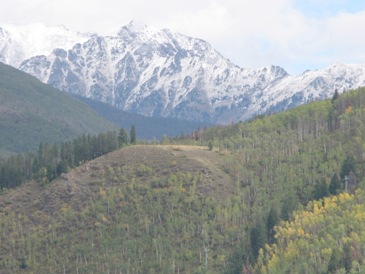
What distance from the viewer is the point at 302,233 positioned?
19775 centimetres

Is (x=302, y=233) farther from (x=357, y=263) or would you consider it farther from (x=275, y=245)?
(x=357, y=263)

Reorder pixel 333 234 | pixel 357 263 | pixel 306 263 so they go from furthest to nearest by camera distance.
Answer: pixel 333 234, pixel 306 263, pixel 357 263

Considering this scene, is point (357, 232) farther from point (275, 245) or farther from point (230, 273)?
point (230, 273)

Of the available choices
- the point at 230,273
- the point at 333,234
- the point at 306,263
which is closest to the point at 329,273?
the point at 306,263

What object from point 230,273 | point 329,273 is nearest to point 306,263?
point 329,273

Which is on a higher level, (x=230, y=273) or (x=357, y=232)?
(x=357, y=232)

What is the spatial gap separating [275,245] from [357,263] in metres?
33.0

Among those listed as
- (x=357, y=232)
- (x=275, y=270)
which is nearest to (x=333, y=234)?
(x=357, y=232)

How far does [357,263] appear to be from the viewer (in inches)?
6634

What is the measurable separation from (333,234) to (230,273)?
2864 cm

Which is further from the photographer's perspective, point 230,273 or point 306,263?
point 230,273

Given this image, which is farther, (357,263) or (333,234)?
(333,234)

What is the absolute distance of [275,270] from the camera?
605ft

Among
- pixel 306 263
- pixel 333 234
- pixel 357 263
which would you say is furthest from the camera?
pixel 333 234
